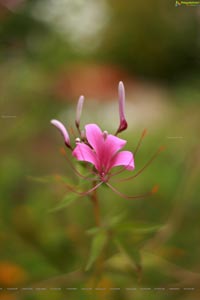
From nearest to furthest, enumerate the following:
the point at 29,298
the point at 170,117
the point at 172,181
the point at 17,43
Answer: the point at 29,298, the point at 172,181, the point at 17,43, the point at 170,117

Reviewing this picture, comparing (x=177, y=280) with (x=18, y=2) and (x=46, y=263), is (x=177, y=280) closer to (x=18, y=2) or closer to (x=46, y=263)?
(x=46, y=263)

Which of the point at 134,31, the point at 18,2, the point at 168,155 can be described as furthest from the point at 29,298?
the point at 134,31

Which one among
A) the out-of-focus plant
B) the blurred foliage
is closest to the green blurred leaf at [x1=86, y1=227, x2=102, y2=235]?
the out-of-focus plant

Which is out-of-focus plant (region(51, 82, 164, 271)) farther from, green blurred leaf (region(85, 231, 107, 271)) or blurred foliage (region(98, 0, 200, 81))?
blurred foliage (region(98, 0, 200, 81))

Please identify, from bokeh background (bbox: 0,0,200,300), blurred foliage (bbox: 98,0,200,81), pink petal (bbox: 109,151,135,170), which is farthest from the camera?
blurred foliage (bbox: 98,0,200,81)

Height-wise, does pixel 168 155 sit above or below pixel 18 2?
below

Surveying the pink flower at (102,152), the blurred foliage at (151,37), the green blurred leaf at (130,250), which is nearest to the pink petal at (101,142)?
the pink flower at (102,152)

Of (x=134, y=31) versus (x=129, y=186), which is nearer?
(x=129, y=186)
